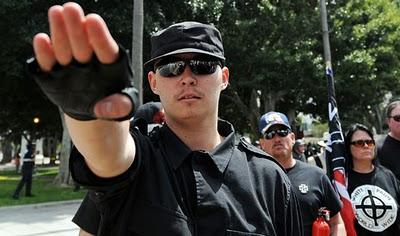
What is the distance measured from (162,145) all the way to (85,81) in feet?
1.97

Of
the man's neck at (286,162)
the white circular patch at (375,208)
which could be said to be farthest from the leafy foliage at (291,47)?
the white circular patch at (375,208)

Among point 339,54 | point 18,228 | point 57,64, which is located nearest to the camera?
point 57,64

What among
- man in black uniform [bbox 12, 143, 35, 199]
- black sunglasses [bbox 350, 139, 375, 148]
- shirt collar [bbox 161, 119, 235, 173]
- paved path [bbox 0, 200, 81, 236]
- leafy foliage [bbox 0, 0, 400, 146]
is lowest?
paved path [bbox 0, 200, 81, 236]

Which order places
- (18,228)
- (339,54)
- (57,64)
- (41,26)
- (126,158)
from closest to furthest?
(57,64)
(126,158)
(18,228)
(41,26)
(339,54)

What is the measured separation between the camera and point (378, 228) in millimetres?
3469

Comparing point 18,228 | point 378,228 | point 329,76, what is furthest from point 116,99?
point 18,228

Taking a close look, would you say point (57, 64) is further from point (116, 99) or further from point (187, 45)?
point (187, 45)

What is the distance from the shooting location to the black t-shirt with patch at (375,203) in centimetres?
348

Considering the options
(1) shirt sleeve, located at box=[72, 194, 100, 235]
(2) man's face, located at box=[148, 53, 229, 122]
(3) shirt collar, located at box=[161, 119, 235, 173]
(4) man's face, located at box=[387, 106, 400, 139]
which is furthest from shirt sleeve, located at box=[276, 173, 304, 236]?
(4) man's face, located at box=[387, 106, 400, 139]

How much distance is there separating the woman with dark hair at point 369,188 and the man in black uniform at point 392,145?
0.29 meters

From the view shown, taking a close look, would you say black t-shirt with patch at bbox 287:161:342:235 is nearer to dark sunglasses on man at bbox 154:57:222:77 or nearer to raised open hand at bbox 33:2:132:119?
dark sunglasses on man at bbox 154:57:222:77

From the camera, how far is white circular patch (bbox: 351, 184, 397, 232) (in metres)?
3.48

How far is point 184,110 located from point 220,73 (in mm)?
218

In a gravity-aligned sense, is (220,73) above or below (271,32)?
below
